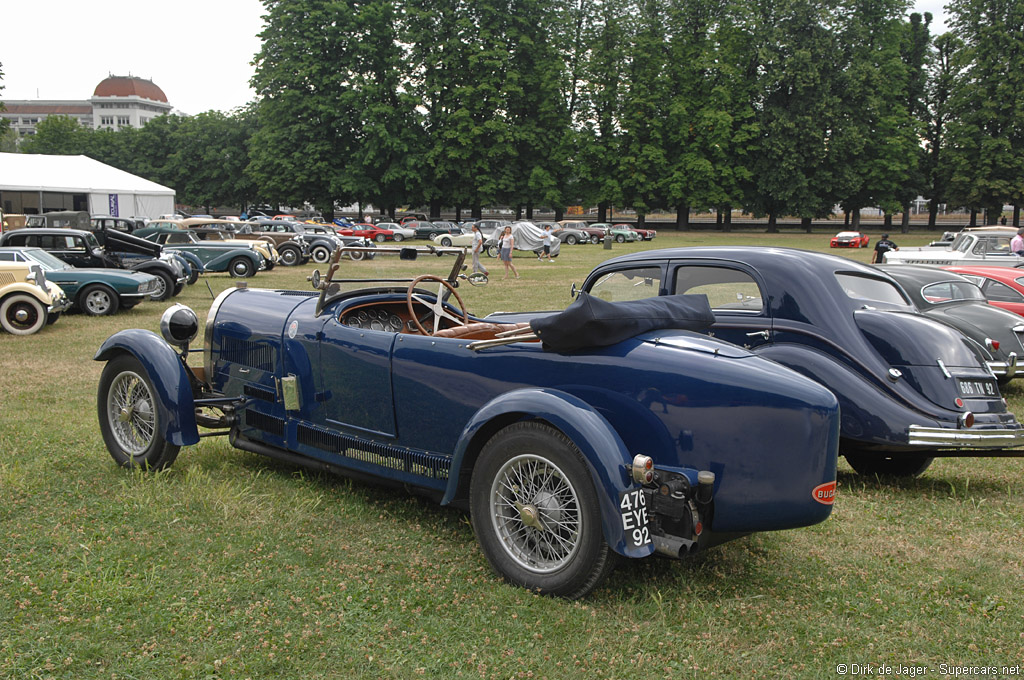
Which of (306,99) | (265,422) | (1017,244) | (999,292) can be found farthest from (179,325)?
(306,99)

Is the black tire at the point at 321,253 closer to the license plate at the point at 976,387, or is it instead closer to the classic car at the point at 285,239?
the classic car at the point at 285,239

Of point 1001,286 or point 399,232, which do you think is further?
point 399,232

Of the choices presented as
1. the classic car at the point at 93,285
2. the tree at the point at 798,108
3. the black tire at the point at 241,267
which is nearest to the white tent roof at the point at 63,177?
the black tire at the point at 241,267

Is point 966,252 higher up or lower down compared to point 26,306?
higher up

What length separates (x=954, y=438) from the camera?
525 cm

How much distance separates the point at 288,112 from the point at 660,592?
179 feet

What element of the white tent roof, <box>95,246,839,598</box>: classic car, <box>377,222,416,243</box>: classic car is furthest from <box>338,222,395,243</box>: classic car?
<box>95,246,839,598</box>: classic car

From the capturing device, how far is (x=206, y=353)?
19.7 feet

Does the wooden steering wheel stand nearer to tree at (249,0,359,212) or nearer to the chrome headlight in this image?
the chrome headlight

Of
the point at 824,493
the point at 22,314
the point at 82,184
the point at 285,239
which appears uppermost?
the point at 82,184

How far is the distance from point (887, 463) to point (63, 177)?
42352 mm

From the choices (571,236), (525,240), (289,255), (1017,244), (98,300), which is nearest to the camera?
(98,300)

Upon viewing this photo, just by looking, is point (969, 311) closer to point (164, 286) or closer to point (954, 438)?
point (954, 438)

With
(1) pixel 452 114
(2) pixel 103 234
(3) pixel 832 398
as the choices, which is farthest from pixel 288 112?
(3) pixel 832 398
